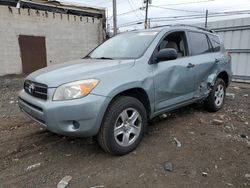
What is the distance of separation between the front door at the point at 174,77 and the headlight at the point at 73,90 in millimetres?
1164

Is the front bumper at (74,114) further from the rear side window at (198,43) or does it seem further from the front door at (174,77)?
the rear side window at (198,43)

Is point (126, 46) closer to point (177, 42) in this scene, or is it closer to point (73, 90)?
point (177, 42)

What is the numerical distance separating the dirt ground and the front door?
61 centimetres

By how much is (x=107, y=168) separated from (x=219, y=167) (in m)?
1.45

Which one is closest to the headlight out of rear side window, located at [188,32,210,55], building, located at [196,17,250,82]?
rear side window, located at [188,32,210,55]

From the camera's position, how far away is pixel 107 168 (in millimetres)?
3145

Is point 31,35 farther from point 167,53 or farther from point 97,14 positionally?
point 167,53

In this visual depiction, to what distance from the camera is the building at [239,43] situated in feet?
30.5

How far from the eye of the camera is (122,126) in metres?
3.36

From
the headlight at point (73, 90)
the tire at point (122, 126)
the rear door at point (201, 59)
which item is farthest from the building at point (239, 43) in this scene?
the headlight at point (73, 90)

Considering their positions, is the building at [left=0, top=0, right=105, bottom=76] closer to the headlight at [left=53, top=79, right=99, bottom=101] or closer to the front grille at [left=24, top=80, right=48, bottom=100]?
the front grille at [left=24, top=80, right=48, bottom=100]

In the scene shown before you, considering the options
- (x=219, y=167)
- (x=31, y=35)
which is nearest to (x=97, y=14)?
(x=31, y=35)

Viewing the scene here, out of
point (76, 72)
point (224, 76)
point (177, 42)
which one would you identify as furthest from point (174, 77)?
point (224, 76)

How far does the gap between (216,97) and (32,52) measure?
1075 cm
